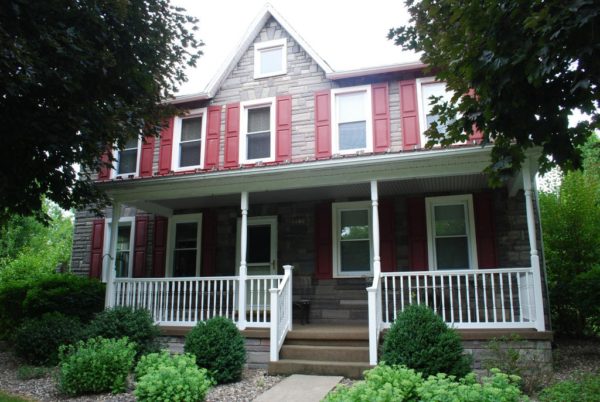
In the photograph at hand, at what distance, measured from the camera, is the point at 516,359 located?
20.6 feet

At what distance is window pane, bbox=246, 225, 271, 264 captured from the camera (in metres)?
10.4

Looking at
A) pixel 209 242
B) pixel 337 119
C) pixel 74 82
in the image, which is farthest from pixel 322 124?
pixel 74 82

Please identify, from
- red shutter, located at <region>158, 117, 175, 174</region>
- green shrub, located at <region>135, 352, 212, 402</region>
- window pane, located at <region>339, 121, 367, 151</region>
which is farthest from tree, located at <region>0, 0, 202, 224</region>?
green shrub, located at <region>135, 352, 212, 402</region>

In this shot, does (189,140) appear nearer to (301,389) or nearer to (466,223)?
(466,223)

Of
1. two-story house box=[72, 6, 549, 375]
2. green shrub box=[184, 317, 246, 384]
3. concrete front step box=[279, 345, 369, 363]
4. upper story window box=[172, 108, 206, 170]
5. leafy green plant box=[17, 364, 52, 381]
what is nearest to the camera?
green shrub box=[184, 317, 246, 384]

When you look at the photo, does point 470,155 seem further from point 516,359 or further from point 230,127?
point 230,127

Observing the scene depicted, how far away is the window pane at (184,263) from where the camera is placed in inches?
428

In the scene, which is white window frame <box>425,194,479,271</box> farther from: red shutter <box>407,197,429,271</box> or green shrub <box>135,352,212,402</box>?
green shrub <box>135,352,212,402</box>

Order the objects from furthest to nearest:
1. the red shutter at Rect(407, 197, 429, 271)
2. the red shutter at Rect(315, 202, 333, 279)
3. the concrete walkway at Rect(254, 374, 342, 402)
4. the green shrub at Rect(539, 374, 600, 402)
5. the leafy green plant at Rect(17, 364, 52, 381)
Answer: the red shutter at Rect(315, 202, 333, 279) < the red shutter at Rect(407, 197, 429, 271) < the leafy green plant at Rect(17, 364, 52, 381) < the concrete walkway at Rect(254, 374, 342, 402) < the green shrub at Rect(539, 374, 600, 402)

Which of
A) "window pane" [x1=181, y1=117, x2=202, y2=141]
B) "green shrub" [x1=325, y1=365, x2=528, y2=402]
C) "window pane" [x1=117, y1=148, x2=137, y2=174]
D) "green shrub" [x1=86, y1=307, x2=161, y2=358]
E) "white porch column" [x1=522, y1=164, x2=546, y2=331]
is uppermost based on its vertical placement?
"window pane" [x1=181, y1=117, x2=202, y2=141]

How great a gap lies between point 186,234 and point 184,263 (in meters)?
0.66

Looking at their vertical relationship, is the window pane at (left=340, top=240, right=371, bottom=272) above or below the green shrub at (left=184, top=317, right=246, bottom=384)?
above

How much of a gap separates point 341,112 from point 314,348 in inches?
206

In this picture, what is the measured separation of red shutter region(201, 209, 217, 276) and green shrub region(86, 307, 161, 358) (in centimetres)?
239
